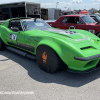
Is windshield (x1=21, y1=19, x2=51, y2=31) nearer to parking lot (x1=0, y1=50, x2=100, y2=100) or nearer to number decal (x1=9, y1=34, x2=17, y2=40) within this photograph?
number decal (x1=9, y1=34, x2=17, y2=40)

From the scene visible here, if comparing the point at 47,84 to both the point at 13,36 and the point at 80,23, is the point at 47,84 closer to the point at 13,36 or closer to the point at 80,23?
the point at 13,36

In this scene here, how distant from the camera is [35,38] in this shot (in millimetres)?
3488

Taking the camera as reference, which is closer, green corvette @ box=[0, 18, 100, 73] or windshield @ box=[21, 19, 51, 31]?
green corvette @ box=[0, 18, 100, 73]

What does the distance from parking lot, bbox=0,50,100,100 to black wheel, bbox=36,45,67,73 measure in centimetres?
19

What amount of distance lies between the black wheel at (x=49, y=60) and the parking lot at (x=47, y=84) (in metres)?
0.19

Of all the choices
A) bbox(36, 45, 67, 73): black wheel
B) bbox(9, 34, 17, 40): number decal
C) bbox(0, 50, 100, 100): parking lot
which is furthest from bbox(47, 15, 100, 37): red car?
bbox(36, 45, 67, 73): black wheel

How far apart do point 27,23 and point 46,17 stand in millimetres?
14579

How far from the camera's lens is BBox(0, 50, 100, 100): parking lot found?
2.30m

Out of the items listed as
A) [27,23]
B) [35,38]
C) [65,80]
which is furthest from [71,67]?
[27,23]

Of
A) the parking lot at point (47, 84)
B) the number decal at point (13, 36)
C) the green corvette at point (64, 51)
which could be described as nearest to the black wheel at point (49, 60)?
the green corvette at point (64, 51)

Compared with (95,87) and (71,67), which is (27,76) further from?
(95,87)

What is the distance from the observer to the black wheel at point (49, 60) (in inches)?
111

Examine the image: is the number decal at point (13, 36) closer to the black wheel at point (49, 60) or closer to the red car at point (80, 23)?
the black wheel at point (49, 60)

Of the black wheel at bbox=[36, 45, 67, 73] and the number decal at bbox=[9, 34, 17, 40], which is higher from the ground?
the number decal at bbox=[9, 34, 17, 40]
